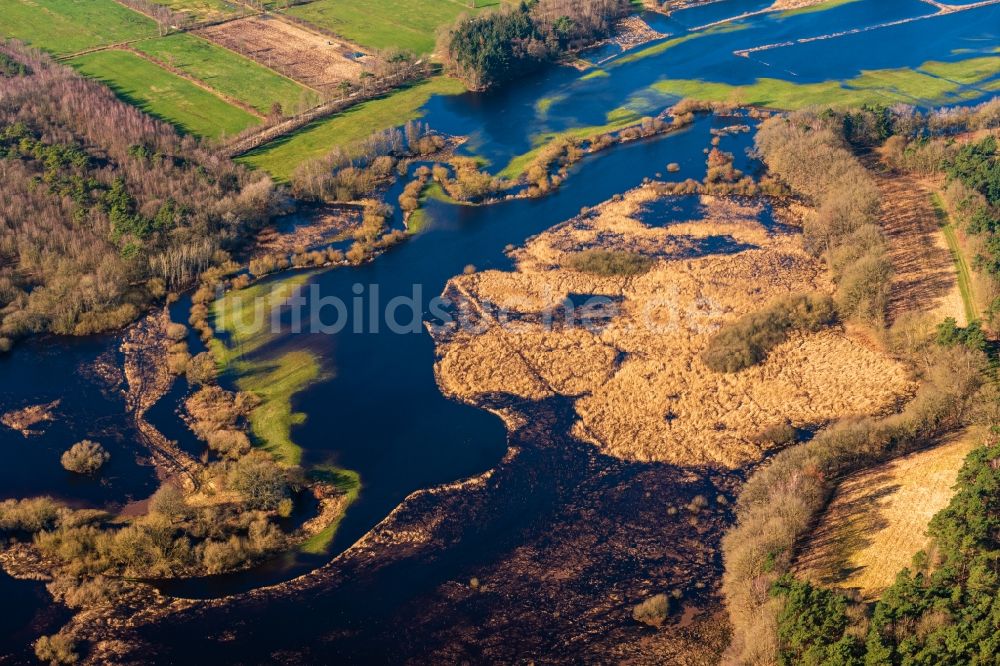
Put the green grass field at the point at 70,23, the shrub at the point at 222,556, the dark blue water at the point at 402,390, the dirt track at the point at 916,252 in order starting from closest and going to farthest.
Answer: the shrub at the point at 222,556
the dark blue water at the point at 402,390
the dirt track at the point at 916,252
the green grass field at the point at 70,23

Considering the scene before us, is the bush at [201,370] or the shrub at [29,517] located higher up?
the bush at [201,370]

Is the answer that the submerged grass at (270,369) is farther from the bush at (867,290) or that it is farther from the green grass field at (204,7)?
the green grass field at (204,7)

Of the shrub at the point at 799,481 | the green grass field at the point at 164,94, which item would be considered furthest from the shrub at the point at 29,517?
the green grass field at the point at 164,94

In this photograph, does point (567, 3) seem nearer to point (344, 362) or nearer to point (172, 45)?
point (172, 45)

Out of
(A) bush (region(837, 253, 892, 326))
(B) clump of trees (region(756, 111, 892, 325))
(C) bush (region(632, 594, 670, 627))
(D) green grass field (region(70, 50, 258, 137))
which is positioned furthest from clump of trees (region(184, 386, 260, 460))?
(B) clump of trees (region(756, 111, 892, 325))

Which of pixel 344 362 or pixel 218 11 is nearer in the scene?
pixel 344 362

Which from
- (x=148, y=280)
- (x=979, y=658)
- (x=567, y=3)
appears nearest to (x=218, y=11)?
(x=567, y=3)

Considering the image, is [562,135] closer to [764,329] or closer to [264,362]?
[764,329]
